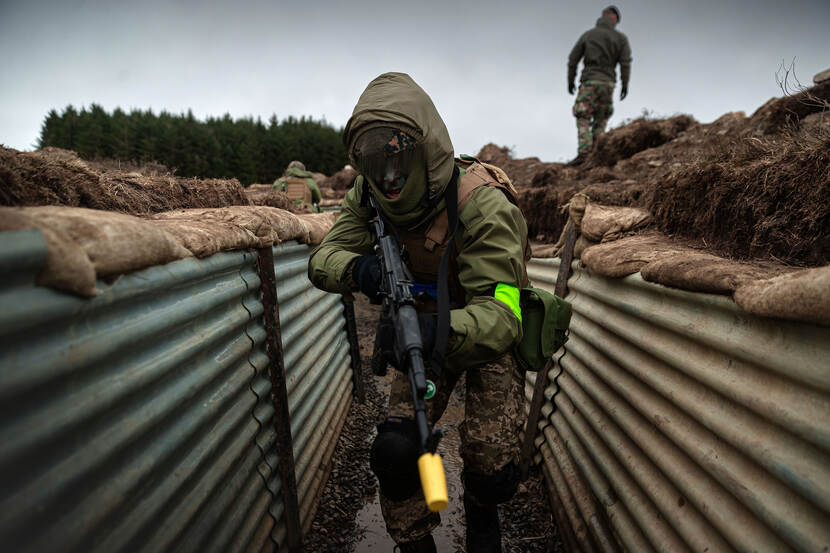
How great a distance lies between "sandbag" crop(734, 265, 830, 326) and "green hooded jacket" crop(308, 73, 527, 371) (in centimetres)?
85

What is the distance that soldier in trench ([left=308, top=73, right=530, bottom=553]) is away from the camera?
75.7 inches

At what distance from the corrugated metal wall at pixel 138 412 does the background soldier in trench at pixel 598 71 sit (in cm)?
757

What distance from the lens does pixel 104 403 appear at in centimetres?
113

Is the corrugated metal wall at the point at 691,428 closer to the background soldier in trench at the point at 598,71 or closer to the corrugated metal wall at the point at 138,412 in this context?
the corrugated metal wall at the point at 138,412

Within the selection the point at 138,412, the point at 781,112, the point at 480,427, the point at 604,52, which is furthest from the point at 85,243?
the point at 604,52

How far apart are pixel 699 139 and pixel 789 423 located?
18.5 feet

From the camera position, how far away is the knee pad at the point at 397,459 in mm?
1930

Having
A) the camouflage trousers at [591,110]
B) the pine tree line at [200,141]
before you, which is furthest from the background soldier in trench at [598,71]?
the pine tree line at [200,141]

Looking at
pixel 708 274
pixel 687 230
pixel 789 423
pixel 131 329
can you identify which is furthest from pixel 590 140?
pixel 131 329

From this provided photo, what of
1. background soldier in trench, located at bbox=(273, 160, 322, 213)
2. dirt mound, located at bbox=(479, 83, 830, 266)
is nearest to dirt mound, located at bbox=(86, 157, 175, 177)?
dirt mound, located at bbox=(479, 83, 830, 266)

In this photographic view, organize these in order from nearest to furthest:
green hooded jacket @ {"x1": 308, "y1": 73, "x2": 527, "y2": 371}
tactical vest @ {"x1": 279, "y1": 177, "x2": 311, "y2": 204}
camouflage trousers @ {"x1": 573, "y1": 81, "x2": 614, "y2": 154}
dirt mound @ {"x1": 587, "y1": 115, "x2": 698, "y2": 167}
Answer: green hooded jacket @ {"x1": 308, "y1": 73, "x2": 527, "y2": 371} < dirt mound @ {"x1": 587, "y1": 115, "x2": 698, "y2": 167} < camouflage trousers @ {"x1": 573, "y1": 81, "x2": 614, "y2": 154} < tactical vest @ {"x1": 279, "y1": 177, "x2": 311, "y2": 204}

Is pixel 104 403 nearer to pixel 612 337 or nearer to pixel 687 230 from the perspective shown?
pixel 612 337

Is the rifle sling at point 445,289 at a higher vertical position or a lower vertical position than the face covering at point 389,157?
lower

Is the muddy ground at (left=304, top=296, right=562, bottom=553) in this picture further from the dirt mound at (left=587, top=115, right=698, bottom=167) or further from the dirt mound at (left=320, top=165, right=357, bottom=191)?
the dirt mound at (left=320, top=165, right=357, bottom=191)
